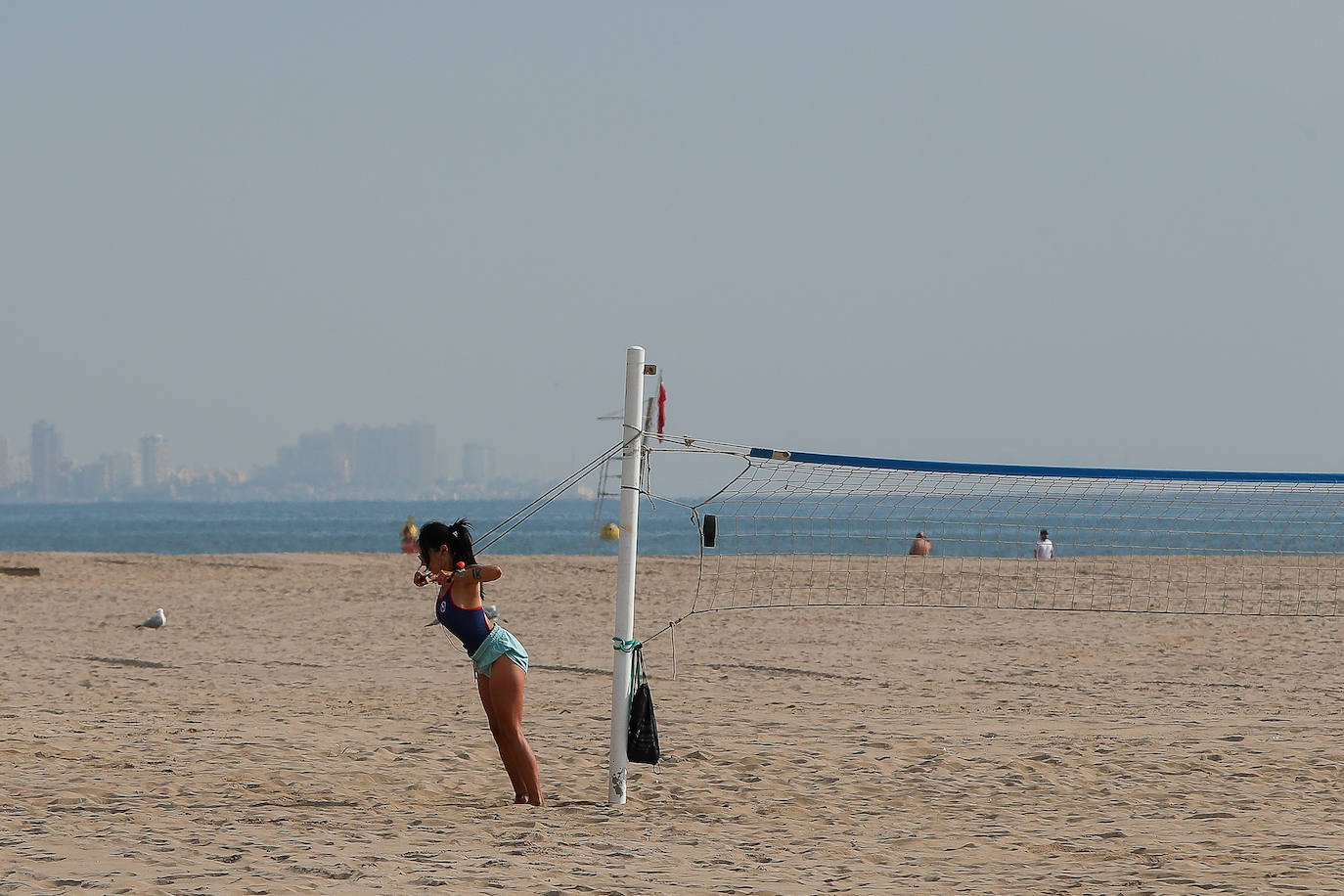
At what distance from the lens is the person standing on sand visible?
224 inches

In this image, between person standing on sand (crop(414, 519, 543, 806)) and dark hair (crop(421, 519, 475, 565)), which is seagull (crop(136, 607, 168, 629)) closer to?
person standing on sand (crop(414, 519, 543, 806))

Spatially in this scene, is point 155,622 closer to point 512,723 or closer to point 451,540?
point 512,723

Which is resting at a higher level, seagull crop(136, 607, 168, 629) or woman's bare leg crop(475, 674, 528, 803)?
woman's bare leg crop(475, 674, 528, 803)

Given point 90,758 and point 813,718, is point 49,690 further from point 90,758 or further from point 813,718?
point 813,718

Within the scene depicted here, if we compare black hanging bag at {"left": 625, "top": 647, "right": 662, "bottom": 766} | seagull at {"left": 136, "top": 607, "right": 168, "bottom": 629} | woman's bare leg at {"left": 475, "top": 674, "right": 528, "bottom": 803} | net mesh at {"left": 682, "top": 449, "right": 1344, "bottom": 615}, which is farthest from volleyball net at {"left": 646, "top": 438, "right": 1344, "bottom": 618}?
seagull at {"left": 136, "top": 607, "right": 168, "bottom": 629}

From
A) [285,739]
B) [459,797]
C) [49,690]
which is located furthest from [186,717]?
[459,797]

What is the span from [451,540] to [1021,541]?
15.0 metres

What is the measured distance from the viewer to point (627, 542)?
5.85m

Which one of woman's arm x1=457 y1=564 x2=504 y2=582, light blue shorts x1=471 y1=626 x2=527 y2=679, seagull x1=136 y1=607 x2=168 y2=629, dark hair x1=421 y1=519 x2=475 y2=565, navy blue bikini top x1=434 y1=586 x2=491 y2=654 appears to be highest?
dark hair x1=421 y1=519 x2=475 y2=565

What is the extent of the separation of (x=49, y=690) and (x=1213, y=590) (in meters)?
15.1

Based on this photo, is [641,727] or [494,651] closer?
[494,651]

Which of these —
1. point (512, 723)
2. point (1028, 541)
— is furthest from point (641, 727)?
point (1028, 541)

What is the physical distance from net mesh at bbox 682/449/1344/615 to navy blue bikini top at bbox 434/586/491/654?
107 centimetres

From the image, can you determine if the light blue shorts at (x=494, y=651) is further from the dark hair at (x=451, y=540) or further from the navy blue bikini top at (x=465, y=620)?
the dark hair at (x=451, y=540)
